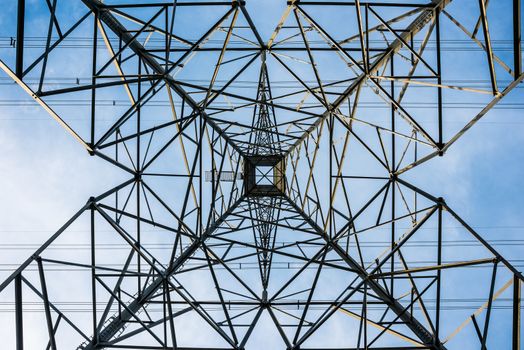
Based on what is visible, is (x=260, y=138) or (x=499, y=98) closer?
(x=499, y=98)

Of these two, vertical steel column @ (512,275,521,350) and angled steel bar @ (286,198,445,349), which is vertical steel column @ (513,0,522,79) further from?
vertical steel column @ (512,275,521,350)

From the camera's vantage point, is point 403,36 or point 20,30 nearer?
point 20,30

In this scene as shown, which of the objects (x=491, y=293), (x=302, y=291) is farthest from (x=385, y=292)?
(x=302, y=291)

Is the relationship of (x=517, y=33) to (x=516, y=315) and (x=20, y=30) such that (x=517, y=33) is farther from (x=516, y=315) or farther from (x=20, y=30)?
(x=20, y=30)

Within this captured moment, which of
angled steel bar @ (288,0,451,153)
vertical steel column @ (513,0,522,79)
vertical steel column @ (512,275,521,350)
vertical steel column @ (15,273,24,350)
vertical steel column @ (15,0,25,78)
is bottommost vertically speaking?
vertical steel column @ (512,275,521,350)

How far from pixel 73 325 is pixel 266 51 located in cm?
702

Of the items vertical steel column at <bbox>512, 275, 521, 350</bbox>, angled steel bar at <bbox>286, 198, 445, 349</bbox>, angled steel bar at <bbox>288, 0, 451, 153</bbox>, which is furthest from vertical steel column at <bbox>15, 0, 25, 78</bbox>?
vertical steel column at <bbox>512, 275, 521, 350</bbox>

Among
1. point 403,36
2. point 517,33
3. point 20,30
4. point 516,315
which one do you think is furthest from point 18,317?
point 403,36

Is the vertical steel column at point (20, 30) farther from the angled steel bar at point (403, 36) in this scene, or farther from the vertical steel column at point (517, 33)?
the vertical steel column at point (517, 33)

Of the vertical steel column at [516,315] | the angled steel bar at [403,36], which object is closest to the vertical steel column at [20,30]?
the angled steel bar at [403,36]

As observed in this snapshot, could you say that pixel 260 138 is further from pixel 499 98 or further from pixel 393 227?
pixel 499 98

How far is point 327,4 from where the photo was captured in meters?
8.54

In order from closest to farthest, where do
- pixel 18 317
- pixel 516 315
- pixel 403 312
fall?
pixel 18 317
pixel 516 315
pixel 403 312

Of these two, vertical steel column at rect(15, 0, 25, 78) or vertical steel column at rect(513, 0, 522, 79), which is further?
vertical steel column at rect(15, 0, 25, 78)
